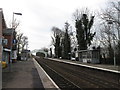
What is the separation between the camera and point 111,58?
47625 mm

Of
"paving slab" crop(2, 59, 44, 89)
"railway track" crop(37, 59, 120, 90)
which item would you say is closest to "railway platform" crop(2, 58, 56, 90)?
"paving slab" crop(2, 59, 44, 89)

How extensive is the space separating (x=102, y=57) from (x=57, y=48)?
39740 mm

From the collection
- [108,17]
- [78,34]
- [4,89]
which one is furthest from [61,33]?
[4,89]

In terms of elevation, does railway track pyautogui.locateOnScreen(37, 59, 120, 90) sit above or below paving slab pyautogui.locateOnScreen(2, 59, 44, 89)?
below

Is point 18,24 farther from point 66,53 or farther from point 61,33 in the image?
point 61,33

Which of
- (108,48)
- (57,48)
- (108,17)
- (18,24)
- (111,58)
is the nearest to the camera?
(108,17)

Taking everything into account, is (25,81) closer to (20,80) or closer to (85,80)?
(20,80)

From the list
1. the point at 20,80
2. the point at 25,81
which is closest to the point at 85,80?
the point at 25,81

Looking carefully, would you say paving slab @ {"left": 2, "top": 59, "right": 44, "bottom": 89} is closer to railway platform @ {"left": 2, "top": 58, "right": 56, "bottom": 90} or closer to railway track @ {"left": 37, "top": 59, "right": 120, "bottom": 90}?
railway platform @ {"left": 2, "top": 58, "right": 56, "bottom": 90}

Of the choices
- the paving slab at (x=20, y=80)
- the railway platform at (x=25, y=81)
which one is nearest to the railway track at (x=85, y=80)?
the railway platform at (x=25, y=81)

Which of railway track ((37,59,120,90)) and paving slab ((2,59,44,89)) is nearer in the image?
paving slab ((2,59,44,89))

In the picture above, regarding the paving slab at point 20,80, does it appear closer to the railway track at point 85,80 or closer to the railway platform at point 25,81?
the railway platform at point 25,81

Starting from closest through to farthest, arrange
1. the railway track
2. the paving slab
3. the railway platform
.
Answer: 1. the railway platform
2. the paving slab
3. the railway track

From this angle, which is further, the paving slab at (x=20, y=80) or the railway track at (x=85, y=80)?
the railway track at (x=85, y=80)
